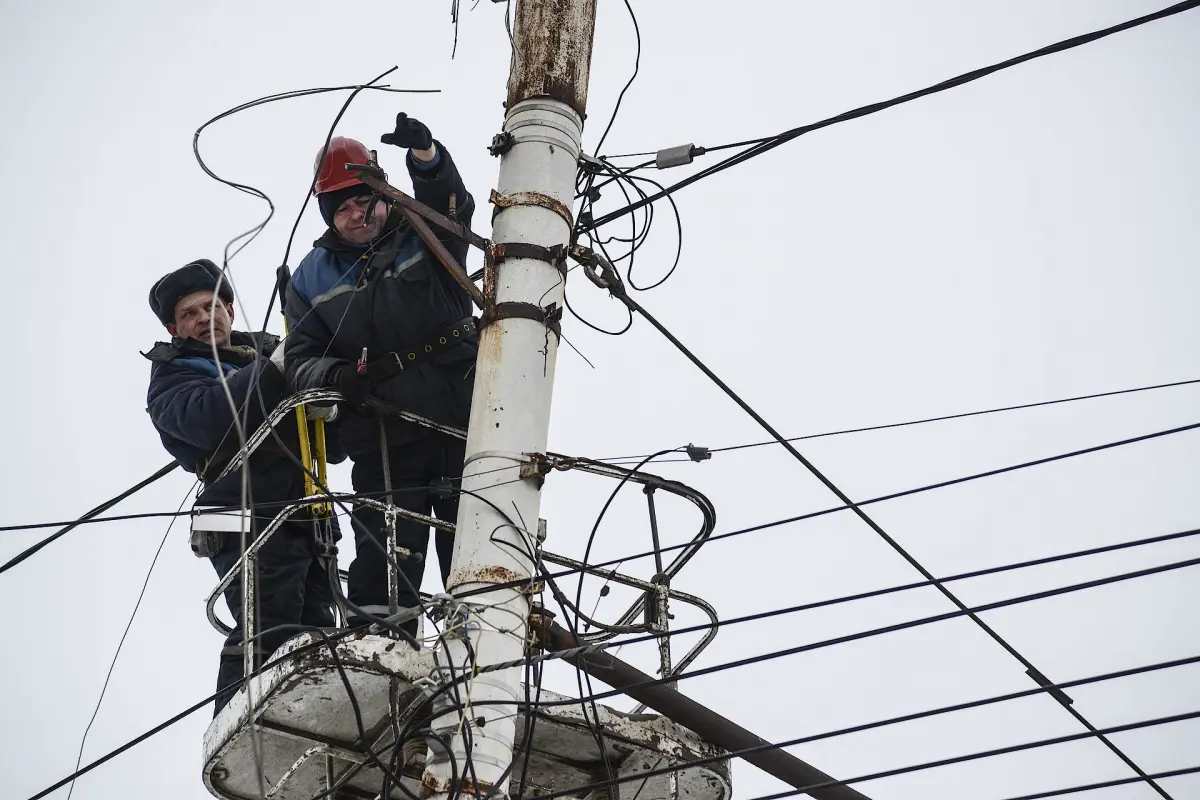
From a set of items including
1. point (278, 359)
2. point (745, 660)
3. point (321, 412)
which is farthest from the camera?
point (278, 359)

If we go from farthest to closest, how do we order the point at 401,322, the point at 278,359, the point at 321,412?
the point at 278,359 < the point at 321,412 < the point at 401,322

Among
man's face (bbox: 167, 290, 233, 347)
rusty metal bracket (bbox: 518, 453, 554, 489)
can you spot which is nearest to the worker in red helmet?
man's face (bbox: 167, 290, 233, 347)

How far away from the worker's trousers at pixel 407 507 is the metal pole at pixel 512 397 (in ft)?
2.99

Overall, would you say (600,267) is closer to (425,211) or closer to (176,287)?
(425,211)

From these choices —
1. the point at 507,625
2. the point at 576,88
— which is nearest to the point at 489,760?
the point at 507,625

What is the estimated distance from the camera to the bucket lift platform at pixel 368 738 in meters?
5.75

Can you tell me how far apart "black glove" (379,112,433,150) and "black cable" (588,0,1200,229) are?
3.08ft

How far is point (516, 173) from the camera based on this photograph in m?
6.49

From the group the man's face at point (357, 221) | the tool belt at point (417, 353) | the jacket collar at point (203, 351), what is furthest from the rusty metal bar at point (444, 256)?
the jacket collar at point (203, 351)

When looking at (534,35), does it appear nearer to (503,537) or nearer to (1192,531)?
(503,537)

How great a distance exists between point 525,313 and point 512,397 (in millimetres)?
408

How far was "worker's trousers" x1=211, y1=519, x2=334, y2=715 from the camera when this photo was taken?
6801 millimetres

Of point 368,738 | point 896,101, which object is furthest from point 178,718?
point 896,101

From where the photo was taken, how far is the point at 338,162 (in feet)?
24.0
